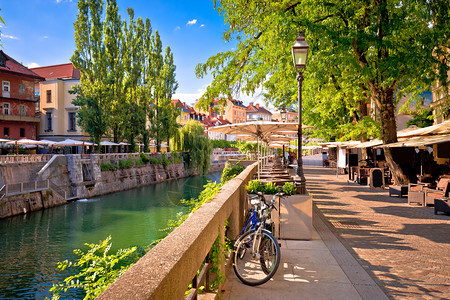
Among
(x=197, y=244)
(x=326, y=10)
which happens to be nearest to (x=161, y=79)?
(x=326, y=10)

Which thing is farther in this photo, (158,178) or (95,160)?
(158,178)

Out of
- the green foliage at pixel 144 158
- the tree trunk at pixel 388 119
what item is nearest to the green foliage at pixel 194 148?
the green foliage at pixel 144 158

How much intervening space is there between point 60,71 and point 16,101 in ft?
35.0

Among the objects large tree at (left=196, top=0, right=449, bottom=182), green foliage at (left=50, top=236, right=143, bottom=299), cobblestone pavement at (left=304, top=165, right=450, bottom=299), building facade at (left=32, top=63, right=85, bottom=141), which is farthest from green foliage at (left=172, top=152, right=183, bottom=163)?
green foliage at (left=50, top=236, right=143, bottom=299)

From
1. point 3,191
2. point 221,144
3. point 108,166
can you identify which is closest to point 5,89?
point 108,166

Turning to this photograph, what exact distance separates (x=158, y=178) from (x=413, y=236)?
34568mm

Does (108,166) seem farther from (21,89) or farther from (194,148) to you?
(21,89)

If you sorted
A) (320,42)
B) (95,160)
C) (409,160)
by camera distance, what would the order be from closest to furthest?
(320,42)
(409,160)
(95,160)

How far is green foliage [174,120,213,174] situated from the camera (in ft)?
145

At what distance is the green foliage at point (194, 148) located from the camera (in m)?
44.1

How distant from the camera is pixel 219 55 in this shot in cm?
A: 1033

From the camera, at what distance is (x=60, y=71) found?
48.9 meters

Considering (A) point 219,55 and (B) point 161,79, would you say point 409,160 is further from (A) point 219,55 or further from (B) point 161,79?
(B) point 161,79

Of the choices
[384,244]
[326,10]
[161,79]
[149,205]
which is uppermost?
Result: [161,79]
